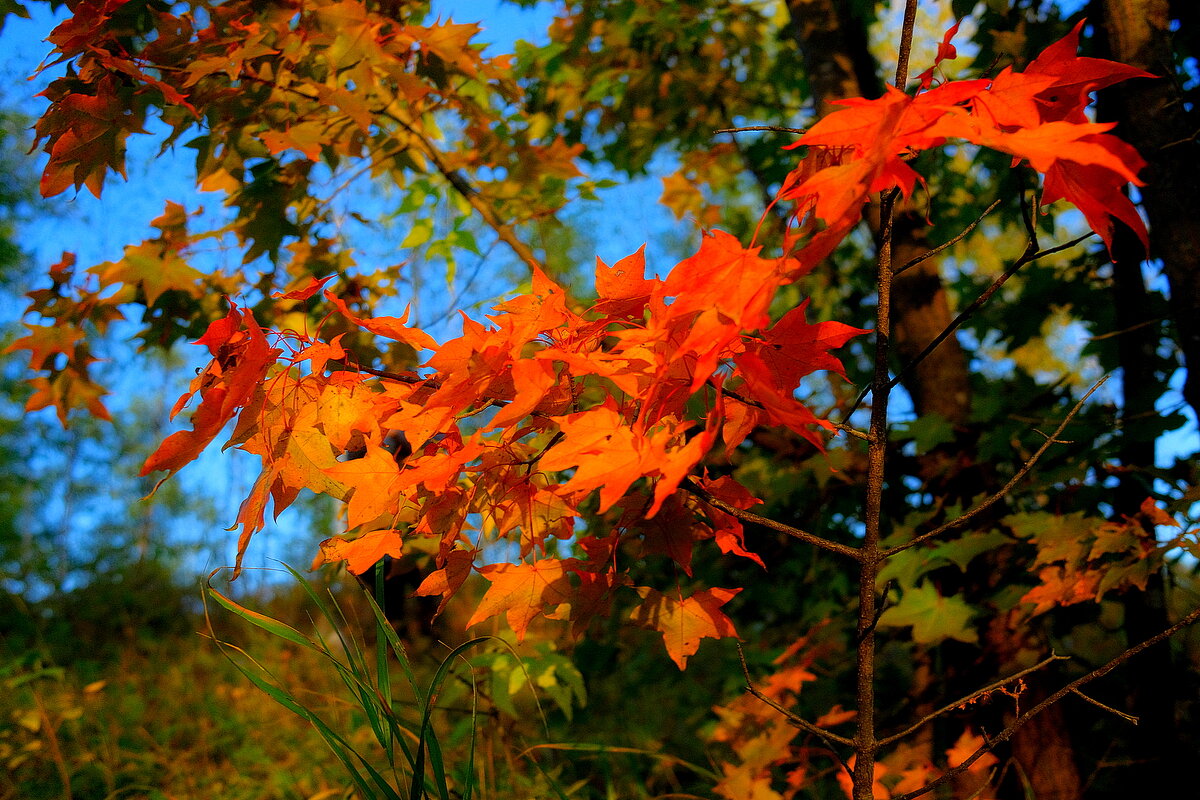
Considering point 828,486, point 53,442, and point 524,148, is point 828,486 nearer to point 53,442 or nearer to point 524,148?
point 524,148

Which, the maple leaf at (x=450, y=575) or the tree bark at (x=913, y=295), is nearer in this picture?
the maple leaf at (x=450, y=575)

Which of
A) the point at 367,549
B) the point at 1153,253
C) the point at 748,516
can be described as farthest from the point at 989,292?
the point at 1153,253

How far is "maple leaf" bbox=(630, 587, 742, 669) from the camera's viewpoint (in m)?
0.80

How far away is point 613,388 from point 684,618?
11.7 inches

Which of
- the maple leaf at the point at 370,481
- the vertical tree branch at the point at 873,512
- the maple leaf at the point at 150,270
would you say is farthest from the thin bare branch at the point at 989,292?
the maple leaf at the point at 150,270

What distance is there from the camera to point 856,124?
1.85 ft

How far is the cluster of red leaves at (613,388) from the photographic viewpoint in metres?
0.55

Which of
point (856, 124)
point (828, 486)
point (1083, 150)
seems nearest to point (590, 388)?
point (856, 124)

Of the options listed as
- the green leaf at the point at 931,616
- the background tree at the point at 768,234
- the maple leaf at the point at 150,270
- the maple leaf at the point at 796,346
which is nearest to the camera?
the maple leaf at the point at 796,346

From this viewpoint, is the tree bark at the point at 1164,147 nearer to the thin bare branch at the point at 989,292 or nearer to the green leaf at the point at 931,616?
the green leaf at the point at 931,616

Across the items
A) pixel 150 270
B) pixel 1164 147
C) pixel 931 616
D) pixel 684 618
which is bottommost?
pixel 684 618

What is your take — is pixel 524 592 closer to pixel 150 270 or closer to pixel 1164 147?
pixel 150 270

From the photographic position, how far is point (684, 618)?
32.4 inches

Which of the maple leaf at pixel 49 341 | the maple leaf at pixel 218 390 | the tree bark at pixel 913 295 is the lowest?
the maple leaf at pixel 218 390
